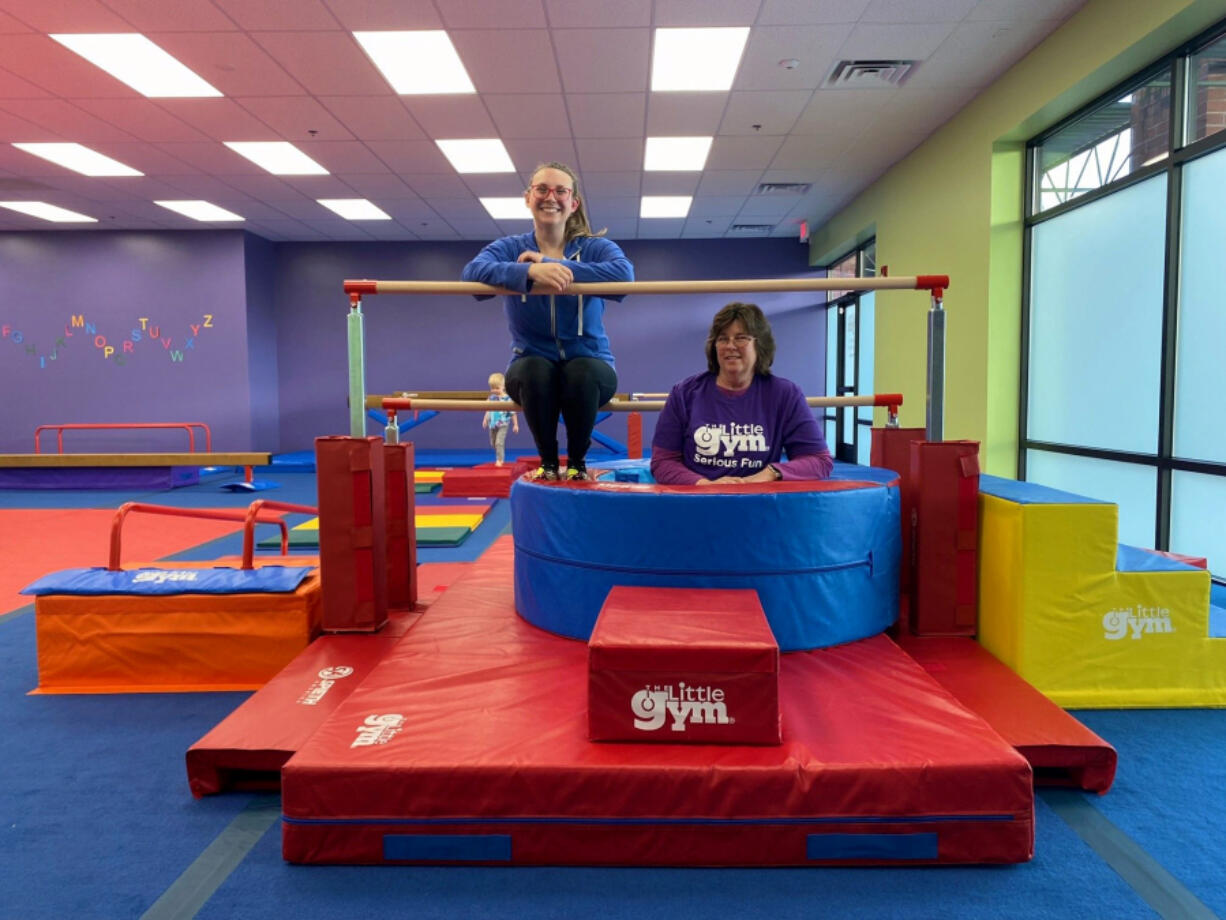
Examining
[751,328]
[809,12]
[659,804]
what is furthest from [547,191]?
[809,12]

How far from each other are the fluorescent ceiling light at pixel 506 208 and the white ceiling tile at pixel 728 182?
206cm

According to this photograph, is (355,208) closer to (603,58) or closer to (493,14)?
(603,58)

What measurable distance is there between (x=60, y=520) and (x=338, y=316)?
597 cm

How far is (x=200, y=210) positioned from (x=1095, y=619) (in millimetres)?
10345

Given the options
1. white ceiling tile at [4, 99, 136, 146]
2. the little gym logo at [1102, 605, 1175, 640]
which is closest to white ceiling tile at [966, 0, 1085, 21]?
the little gym logo at [1102, 605, 1175, 640]

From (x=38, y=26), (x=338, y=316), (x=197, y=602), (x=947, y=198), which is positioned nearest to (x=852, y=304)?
(x=947, y=198)

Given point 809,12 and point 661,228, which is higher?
point 661,228

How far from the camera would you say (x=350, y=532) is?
101 inches

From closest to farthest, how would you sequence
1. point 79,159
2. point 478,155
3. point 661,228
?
point 478,155 < point 79,159 < point 661,228

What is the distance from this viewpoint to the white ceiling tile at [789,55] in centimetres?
488

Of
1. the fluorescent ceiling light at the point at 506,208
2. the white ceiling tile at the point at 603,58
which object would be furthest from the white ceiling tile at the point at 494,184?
the white ceiling tile at the point at 603,58

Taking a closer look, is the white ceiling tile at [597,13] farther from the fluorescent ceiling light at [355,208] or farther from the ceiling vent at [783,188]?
the fluorescent ceiling light at [355,208]

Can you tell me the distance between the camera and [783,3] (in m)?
4.51

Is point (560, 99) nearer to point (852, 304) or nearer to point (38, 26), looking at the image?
point (38, 26)
